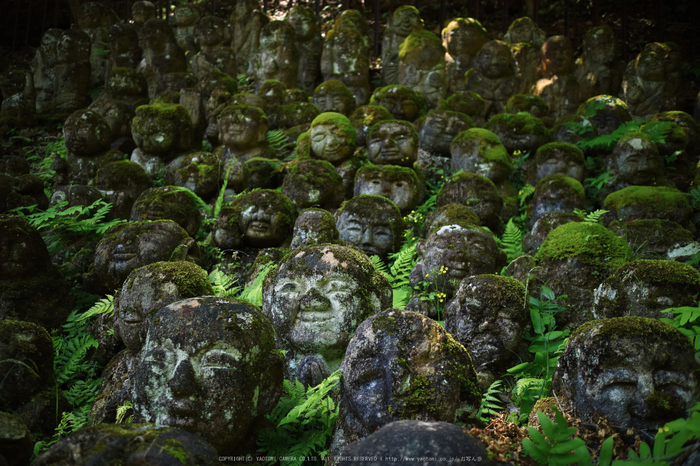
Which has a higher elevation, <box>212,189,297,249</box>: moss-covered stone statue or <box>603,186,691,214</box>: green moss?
<box>603,186,691,214</box>: green moss

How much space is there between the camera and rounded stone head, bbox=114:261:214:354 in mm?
4945

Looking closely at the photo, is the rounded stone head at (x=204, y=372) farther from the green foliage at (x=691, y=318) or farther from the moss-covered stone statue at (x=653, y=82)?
the moss-covered stone statue at (x=653, y=82)

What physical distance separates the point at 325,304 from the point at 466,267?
238cm

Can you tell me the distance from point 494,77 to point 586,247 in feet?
28.6

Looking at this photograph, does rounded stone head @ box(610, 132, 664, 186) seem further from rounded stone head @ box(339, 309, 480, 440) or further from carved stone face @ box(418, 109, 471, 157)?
rounded stone head @ box(339, 309, 480, 440)

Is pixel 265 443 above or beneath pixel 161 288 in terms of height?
beneath

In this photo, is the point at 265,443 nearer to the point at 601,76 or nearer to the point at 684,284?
the point at 684,284

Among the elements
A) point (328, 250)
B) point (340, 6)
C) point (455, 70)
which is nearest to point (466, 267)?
point (328, 250)

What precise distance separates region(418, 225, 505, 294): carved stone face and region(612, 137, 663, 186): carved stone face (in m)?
4.22

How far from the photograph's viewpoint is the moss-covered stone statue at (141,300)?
193 inches

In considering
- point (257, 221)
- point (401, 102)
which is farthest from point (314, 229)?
point (401, 102)

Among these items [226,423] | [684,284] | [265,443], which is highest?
[684,284]

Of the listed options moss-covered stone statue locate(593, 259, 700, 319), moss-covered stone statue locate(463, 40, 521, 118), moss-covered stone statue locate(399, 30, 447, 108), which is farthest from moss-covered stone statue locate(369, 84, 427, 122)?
moss-covered stone statue locate(593, 259, 700, 319)

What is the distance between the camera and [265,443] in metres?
3.92
